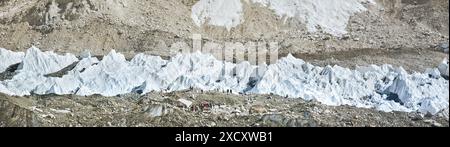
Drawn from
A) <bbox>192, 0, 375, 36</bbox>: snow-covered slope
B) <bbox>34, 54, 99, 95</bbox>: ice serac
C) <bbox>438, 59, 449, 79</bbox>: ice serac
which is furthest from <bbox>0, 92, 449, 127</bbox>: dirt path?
<bbox>192, 0, 375, 36</bbox>: snow-covered slope

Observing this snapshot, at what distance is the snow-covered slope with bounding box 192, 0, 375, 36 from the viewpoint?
36.9m

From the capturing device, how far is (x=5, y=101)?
2286cm

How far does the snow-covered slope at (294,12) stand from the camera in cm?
3688

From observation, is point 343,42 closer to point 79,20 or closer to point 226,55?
point 226,55

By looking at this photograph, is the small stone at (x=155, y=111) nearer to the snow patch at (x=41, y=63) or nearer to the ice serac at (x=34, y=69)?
the ice serac at (x=34, y=69)

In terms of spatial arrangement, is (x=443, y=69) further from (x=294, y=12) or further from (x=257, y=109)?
(x=294, y=12)

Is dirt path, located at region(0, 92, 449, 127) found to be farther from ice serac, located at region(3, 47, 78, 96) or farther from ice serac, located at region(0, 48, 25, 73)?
ice serac, located at region(0, 48, 25, 73)

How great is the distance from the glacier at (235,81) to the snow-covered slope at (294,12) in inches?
318

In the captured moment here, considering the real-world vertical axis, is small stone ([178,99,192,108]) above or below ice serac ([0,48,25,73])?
below

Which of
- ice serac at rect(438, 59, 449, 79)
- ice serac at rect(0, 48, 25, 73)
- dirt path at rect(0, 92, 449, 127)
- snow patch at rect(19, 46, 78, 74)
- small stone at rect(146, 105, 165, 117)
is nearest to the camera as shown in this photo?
dirt path at rect(0, 92, 449, 127)

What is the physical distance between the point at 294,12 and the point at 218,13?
3036 millimetres

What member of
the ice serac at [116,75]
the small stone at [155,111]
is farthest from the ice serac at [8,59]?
the small stone at [155,111]
